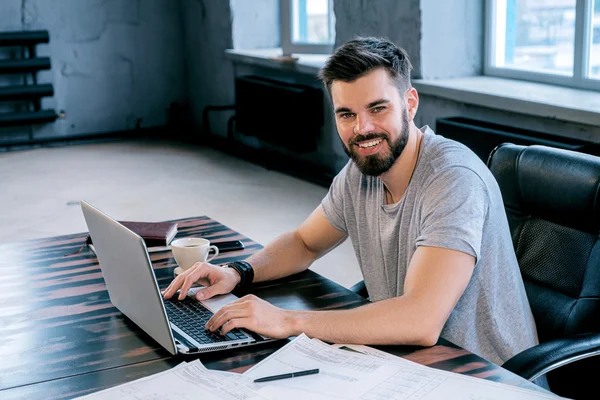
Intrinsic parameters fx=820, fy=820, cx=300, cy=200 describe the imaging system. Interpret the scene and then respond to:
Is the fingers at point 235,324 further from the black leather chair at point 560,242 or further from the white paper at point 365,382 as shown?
the black leather chair at point 560,242

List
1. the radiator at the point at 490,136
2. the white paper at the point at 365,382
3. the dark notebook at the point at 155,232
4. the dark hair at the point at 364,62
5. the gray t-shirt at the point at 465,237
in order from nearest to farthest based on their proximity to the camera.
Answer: the white paper at the point at 365,382 < the gray t-shirt at the point at 465,237 < the dark hair at the point at 364,62 < the dark notebook at the point at 155,232 < the radiator at the point at 490,136

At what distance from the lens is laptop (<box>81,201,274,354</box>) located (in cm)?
146

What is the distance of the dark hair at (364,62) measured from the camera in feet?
5.81

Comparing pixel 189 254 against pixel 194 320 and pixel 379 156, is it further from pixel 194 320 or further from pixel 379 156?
pixel 379 156

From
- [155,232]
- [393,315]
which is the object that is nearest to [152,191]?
[155,232]

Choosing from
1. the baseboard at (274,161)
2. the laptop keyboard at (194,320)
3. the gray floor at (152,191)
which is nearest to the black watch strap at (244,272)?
the laptop keyboard at (194,320)

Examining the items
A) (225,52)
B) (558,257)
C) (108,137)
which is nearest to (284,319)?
(558,257)

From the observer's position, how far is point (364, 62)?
5.80ft

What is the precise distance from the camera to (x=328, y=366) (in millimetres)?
1410

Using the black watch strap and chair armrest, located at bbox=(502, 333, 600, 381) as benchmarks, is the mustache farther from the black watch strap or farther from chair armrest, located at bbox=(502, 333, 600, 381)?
chair armrest, located at bbox=(502, 333, 600, 381)

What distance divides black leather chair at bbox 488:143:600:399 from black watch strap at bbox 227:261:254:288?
649 millimetres

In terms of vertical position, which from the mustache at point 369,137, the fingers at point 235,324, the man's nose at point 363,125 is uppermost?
the man's nose at point 363,125

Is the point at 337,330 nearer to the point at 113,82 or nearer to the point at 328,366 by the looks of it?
the point at 328,366

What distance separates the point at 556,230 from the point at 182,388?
100 cm
